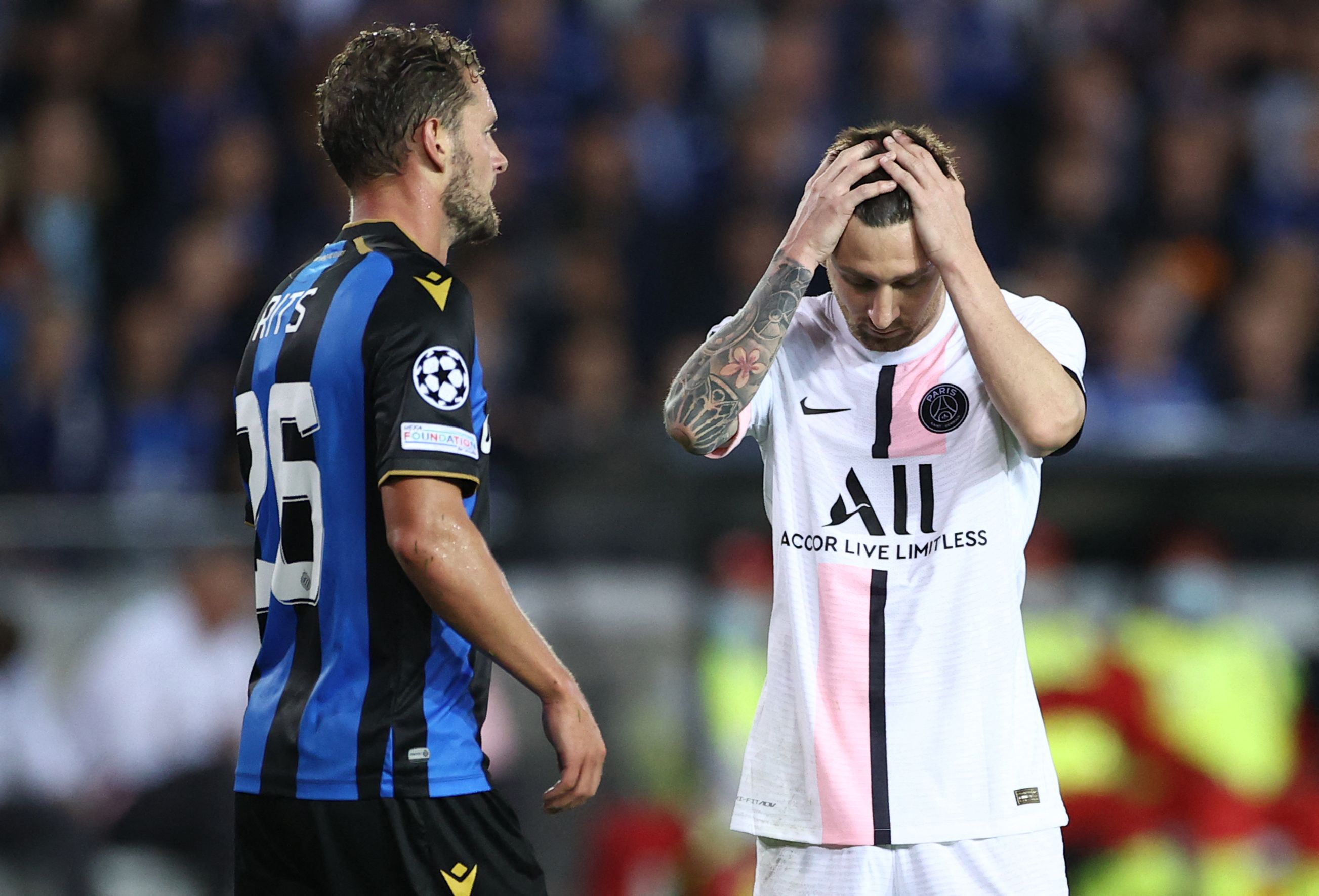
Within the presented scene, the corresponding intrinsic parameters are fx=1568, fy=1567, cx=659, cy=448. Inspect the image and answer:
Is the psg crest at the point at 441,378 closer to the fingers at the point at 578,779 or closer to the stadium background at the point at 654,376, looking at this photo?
the fingers at the point at 578,779

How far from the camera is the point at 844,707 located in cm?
312

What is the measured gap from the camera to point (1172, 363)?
7.78 metres

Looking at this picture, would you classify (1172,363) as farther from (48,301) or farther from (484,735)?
(48,301)

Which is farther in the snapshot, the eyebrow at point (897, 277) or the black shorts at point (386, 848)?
the eyebrow at point (897, 277)

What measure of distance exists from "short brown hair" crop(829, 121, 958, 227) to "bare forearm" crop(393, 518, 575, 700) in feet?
3.30

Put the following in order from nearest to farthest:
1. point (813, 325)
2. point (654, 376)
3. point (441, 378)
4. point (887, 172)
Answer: point (441, 378), point (887, 172), point (813, 325), point (654, 376)

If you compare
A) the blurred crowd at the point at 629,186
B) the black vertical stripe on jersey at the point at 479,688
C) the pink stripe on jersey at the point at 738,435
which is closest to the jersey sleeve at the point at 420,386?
the black vertical stripe on jersey at the point at 479,688

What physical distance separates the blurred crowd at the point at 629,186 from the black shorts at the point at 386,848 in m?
4.01

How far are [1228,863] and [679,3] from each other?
235 inches

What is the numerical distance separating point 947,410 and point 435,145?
3.88 feet

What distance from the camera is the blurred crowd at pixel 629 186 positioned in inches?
312

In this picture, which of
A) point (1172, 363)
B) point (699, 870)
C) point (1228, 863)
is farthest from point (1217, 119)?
point (699, 870)

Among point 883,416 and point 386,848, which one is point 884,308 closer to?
point 883,416

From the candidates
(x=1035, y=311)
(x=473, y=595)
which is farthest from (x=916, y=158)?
(x=473, y=595)
